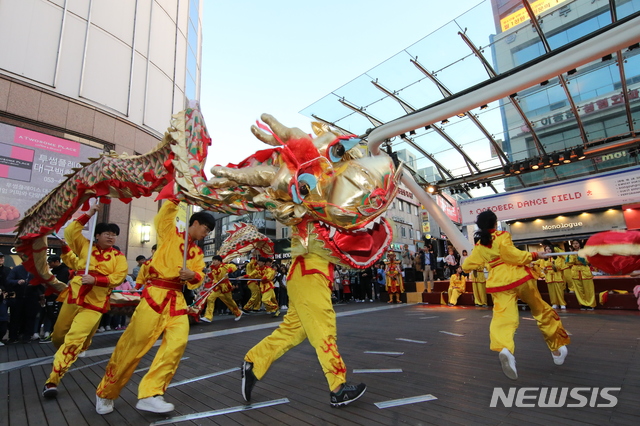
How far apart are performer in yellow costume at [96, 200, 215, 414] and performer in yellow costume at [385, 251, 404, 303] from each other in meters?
9.35

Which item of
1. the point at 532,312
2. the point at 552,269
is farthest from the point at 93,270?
the point at 552,269

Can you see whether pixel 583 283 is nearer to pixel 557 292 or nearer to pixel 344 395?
pixel 557 292

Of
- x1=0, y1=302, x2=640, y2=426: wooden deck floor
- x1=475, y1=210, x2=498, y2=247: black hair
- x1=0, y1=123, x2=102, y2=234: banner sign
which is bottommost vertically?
x1=0, y1=302, x2=640, y2=426: wooden deck floor

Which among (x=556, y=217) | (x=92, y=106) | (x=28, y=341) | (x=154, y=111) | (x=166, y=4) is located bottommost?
(x=28, y=341)

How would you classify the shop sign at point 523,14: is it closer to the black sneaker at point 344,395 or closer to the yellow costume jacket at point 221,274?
the yellow costume jacket at point 221,274

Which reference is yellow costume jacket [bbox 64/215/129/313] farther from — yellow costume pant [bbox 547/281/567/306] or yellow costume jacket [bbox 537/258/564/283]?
yellow costume pant [bbox 547/281/567/306]

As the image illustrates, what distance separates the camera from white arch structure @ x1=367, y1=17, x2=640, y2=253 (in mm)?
4590

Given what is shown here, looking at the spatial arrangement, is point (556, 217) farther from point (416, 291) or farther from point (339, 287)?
point (339, 287)

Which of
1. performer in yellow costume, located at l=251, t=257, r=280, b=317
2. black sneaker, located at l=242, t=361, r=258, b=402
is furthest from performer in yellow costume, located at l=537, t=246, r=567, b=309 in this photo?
black sneaker, located at l=242, t=361, r=258, b=402

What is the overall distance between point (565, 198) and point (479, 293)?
4011 millimetres

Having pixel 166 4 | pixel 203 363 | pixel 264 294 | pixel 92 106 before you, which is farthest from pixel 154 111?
pixel 203 363

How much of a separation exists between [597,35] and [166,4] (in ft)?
44.3

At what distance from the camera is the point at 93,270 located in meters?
3.53

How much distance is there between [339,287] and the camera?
13.6 m
